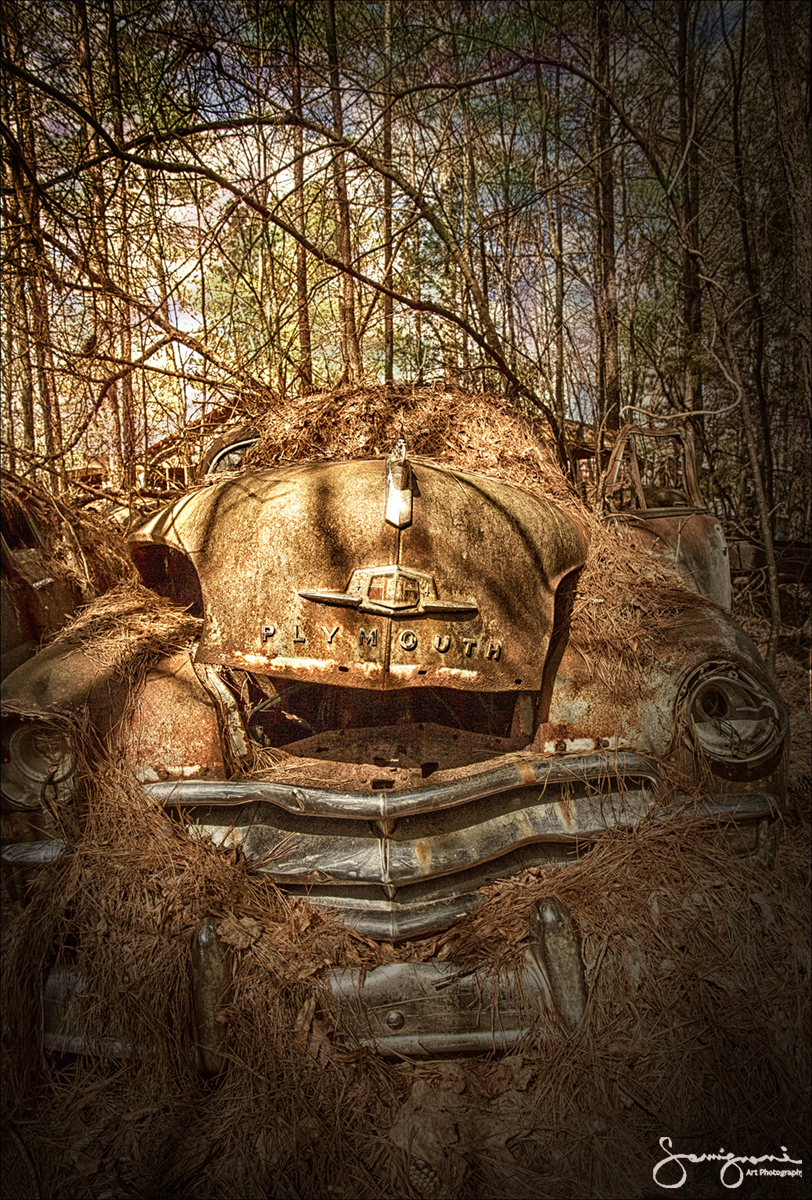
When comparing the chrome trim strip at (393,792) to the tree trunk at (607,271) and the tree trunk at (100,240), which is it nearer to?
the tree trunk at (100,240)

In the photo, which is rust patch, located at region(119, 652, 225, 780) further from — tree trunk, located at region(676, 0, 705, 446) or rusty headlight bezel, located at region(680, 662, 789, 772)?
tree trunk, located at region(676, 0, 705, 446)

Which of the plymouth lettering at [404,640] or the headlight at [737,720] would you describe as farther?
the headlight at [737,720]

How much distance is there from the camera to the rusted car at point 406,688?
1.72 meters

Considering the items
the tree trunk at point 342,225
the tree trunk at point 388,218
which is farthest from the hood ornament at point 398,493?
the tree trunk at point 342,225

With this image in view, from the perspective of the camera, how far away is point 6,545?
2.04 metres

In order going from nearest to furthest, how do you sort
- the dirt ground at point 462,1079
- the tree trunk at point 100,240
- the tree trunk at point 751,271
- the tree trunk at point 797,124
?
1. the dirt ground at point 462,1079
2. the tree trunk at point 100,240
3. the tree trunk at point 797,124
4. the tree trunk at point 751,271

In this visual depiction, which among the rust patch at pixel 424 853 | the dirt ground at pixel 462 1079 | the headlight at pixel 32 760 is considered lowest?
the dirt ground at pixel 462 1079

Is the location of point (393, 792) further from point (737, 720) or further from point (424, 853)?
point (737, 720)

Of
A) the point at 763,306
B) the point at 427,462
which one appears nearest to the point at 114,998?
the point at 427,462

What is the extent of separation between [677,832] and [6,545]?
235 centimetres

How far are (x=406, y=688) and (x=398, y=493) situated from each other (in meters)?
0.62

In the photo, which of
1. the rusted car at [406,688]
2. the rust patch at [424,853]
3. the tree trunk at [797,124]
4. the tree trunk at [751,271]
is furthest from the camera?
the tree trunk at [751,271]

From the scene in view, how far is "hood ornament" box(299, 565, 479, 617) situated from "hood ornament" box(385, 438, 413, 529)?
0.47 ft

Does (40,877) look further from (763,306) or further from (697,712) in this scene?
(763,306)
